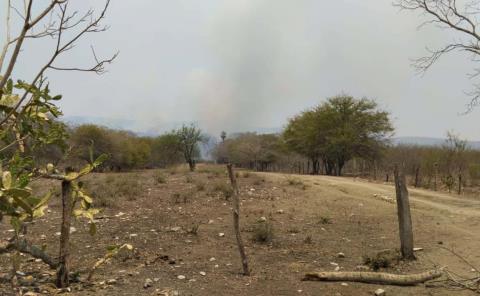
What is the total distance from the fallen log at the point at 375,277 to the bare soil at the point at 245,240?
116 millimetres

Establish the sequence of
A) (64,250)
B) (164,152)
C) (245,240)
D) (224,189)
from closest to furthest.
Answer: (64,250), (245,240), (224,189), (164,152)

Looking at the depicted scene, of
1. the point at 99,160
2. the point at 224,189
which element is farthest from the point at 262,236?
the point at 224,189

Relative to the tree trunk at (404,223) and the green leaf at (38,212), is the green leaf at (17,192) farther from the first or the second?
the tree trunk at (404,223)

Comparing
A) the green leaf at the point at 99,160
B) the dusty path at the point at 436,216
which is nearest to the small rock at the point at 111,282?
the green leaf at the point at 99,160

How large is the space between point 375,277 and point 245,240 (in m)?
3.10

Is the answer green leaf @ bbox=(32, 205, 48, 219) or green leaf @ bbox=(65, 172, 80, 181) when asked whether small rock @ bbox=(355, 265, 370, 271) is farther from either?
green leaf @ bbox=(32, 205, 48, 219)

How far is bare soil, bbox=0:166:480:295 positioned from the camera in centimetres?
634

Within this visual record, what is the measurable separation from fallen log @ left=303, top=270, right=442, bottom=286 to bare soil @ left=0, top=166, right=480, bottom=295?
0.38ft

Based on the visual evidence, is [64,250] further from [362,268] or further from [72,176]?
[362,268]

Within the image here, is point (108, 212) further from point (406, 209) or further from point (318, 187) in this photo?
point (318, 187)

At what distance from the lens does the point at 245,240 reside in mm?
9039

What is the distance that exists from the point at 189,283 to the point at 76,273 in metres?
1.57

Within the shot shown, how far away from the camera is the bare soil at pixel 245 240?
634 cm

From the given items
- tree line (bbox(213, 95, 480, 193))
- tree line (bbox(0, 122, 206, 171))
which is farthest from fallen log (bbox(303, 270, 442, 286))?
tree line (bbox(213, 95, 480, 193))
